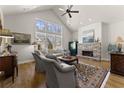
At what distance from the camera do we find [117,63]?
159 inches

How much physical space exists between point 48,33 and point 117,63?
8.45 feet

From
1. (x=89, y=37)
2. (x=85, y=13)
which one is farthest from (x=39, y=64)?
(x=89, y=37)

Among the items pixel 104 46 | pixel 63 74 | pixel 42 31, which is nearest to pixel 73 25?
pixel 42 31

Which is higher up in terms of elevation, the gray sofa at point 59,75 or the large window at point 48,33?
the large window at point 48,33

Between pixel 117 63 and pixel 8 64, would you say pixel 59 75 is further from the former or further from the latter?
pixel 117 63

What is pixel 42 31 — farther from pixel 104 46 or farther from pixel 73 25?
pixel 104 46

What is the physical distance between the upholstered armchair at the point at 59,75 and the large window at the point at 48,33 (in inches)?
16.2

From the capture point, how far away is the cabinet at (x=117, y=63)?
389 cm

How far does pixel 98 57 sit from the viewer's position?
373 cm

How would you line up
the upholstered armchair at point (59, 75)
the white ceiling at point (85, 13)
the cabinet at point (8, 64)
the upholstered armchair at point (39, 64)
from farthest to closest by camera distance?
the upholstered armchair at point (39, 64) → the cabinet at point (8, 64) → the white ceiling at point (85, 13) → the upholstered armchair at point (59, 75)

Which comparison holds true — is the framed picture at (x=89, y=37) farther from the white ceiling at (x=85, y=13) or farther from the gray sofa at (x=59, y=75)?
the gray sofa at (x=59, y=75)

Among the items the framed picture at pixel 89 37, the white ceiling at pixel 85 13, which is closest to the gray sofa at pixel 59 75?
the white ceiling at pixel 85 13

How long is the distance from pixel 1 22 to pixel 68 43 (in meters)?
1.40
